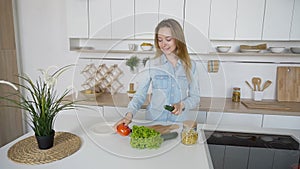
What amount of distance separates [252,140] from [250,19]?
1113 mm

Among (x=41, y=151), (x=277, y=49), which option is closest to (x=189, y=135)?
(x=41, y=151)

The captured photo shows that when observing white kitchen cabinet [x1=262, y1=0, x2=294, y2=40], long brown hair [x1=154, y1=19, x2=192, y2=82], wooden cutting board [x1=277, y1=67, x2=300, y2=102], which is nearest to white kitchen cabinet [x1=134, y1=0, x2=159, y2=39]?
long brown hair [x1=154, y1=19, x2=192, y2=82]

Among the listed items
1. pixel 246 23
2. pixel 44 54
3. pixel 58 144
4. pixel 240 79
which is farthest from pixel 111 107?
pixel 44 54

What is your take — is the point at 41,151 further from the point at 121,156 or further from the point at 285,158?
the point at 285,158

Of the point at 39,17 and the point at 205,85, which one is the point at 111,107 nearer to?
the point at 205,85

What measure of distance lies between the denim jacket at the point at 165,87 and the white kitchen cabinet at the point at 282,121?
1.15 metres

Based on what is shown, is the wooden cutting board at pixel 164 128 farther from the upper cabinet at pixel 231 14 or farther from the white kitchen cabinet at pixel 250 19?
the white kitchen cabinet at pixel 250 19

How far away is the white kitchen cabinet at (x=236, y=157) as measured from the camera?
0.95 meters

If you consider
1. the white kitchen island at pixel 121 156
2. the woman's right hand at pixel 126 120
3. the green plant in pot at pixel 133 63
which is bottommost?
the white kitchen island at pixel 121 156

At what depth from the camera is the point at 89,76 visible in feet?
3.23

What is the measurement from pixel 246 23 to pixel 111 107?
55.5 inches

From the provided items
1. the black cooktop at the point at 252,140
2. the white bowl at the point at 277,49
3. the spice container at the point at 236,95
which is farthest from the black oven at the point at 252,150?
the white bowl at the point at 277,49

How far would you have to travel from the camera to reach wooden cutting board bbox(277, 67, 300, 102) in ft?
6.51

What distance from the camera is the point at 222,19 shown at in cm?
182
